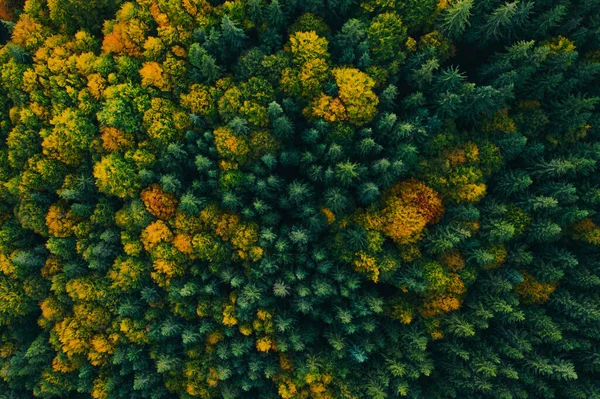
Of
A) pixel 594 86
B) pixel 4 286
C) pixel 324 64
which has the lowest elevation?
pixel 4 286

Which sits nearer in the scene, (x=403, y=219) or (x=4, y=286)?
(x=403, y=219)

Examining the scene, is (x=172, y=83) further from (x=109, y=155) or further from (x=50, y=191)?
(x=50, y=191)

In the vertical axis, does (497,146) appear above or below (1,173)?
above

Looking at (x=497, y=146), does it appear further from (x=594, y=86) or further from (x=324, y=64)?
(x=324, y=64)

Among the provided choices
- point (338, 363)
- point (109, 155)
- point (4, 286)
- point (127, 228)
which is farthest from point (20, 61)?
point (338, 363)

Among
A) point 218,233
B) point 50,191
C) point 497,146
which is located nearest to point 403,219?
point 497,146

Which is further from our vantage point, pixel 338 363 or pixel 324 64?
pixel 338 363
